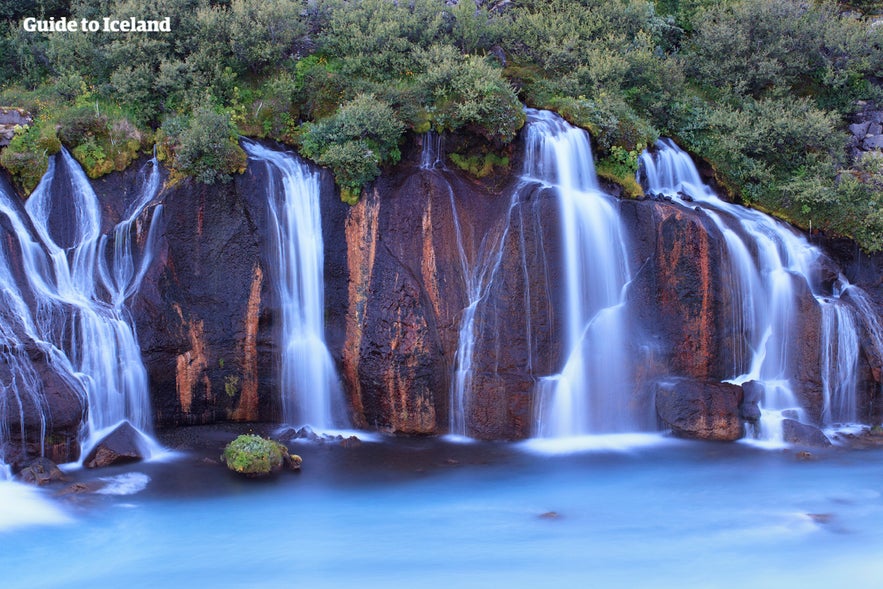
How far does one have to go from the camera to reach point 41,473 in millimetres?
11688

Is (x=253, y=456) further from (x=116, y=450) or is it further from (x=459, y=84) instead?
(x=459, y=84)

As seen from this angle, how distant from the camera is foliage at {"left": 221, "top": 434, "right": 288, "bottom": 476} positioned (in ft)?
39.8

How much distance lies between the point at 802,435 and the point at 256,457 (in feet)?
29.6

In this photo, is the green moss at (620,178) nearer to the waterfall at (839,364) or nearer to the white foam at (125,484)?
the waterfall at (839,364)

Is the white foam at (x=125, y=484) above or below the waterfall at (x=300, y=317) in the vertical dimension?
below

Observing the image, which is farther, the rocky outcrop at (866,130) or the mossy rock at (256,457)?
the rocky outcrop at (866,130)

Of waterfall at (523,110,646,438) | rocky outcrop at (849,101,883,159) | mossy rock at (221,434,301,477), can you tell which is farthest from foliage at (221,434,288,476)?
rocky outcrop at (849,101,883,159)

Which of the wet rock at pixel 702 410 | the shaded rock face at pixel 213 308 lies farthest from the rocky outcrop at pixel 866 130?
the shaded rock face at pixel 213 308

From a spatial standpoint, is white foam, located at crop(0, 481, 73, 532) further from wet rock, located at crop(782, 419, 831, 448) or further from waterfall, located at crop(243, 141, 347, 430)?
wet rock, located at crop(782, 419, 831, 448)

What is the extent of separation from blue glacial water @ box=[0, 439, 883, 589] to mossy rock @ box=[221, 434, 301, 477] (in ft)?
0.74

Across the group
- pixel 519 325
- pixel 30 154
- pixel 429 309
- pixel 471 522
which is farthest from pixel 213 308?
pixel 471 522

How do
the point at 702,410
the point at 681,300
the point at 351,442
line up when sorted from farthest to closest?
1. the point at 681,300
2. the point at 702,410
3. the point at 351,442

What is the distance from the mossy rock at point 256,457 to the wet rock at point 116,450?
1420 mm

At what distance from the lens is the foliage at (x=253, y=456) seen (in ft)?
39.8
